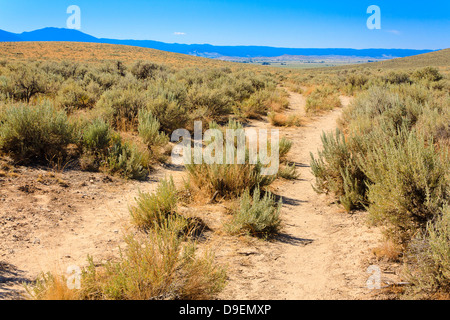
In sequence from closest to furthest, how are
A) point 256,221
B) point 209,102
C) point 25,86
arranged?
point 256,221 → point 25,86 → point 209,102

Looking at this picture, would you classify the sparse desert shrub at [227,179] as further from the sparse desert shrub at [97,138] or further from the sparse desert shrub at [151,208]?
the sparse desert shrub at [97,138]

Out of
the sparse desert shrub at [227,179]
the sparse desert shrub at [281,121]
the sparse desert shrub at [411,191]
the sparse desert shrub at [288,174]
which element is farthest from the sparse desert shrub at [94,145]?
the sparse desert shrub at [281,121]

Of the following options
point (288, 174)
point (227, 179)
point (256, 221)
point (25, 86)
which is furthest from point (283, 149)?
point (25, 86)

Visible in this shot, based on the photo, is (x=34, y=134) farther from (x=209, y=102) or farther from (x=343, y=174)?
(x=209, y=102)

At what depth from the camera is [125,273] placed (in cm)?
251

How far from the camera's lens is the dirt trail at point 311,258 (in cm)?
298

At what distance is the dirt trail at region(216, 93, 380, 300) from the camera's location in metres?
2.98

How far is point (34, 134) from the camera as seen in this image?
5.83 m

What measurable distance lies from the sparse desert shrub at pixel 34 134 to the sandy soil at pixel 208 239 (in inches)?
19.5

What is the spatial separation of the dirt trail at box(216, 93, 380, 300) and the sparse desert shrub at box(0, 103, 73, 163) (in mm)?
4505

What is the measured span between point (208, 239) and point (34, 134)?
4197mm

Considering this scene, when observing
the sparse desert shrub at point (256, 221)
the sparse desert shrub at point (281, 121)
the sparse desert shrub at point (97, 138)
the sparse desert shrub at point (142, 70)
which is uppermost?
the sparse desert shrub at point (142, 70)
